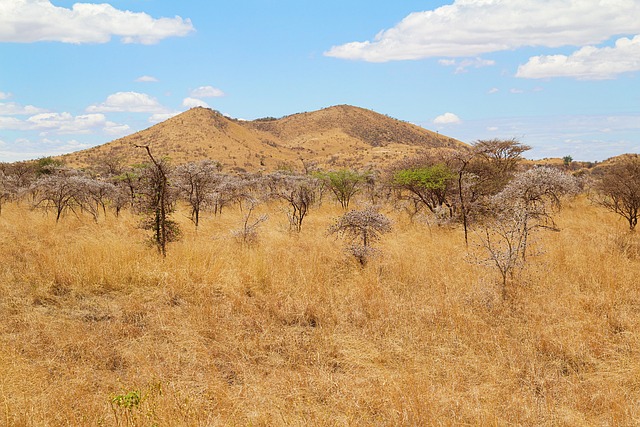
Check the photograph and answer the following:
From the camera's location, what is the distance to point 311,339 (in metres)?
5.73

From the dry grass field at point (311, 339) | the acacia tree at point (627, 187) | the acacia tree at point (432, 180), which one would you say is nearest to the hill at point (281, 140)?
the acacia tree at point (432, 180)

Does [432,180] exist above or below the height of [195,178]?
below

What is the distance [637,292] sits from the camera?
7.05m

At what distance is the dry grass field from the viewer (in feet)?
13.2

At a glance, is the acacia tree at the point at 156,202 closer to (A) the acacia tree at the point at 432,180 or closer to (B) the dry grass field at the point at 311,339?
(B) the dry grass field at the point at 311,339

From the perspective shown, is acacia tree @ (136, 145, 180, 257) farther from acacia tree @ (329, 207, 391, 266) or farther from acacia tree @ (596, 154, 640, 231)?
acacia tree @ (596, 154, 640, 231)

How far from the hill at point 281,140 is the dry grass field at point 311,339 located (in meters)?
47.0

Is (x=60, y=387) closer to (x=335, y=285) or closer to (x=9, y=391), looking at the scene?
(x=9, y=391)

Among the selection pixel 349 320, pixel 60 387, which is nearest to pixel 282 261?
pixel 349 320

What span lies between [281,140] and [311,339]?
103 m

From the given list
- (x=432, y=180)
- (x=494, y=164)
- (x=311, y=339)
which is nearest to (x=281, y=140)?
(x=494, y=164)

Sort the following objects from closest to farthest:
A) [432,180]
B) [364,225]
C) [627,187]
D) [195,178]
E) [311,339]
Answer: [311,339] → [364,225] → [627,187] → [195,178] → [432,180]

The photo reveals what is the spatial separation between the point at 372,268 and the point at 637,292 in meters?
4.97

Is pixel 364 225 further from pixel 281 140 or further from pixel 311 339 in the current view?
pixel 281 140
